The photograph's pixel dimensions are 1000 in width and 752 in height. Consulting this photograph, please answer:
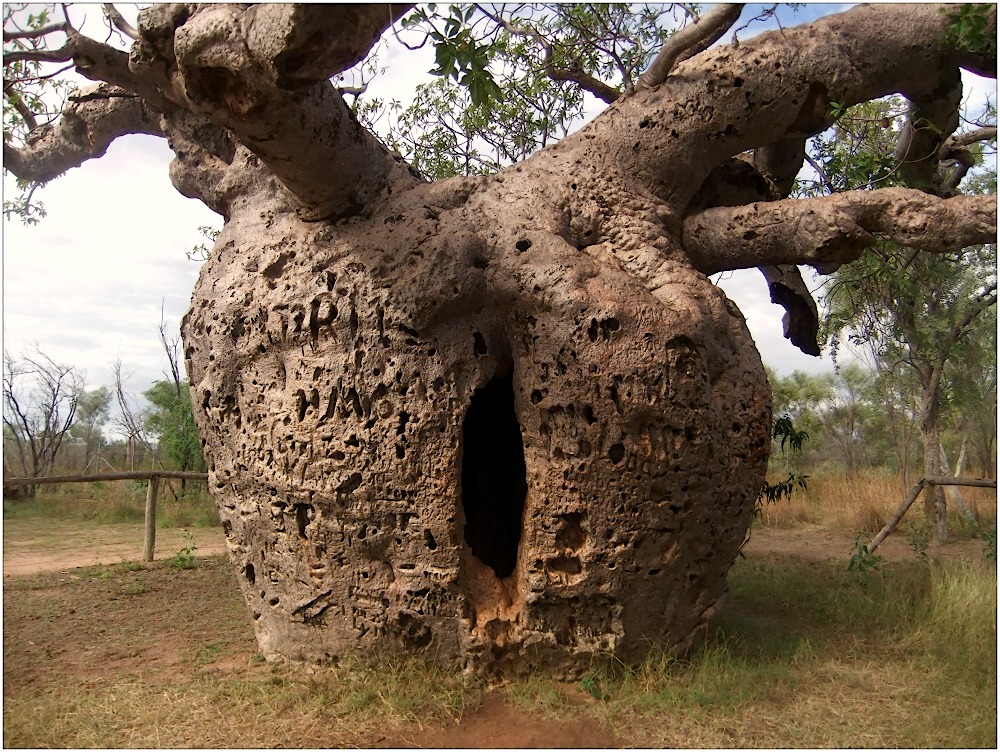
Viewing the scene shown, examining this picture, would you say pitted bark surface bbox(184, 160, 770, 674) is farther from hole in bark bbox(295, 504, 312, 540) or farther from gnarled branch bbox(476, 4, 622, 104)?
gnarled branch bbox(476, 4, 622, 104)

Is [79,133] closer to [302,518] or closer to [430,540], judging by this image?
[302,518]

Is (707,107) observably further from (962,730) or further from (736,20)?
(962,730)

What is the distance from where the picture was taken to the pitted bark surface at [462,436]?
11.6 feet

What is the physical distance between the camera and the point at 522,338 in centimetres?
372

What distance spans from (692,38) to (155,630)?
15.4 feet

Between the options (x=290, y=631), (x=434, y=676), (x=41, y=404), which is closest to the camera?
(x=434, y=676)

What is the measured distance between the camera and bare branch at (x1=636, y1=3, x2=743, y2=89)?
368cm

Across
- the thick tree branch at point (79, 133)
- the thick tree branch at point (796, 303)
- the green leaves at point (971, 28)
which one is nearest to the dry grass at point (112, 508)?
the thick tree branch at point (79, 133)

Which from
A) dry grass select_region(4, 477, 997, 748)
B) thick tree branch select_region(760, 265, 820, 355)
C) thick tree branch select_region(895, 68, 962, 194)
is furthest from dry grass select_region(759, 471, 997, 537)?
thick tree branch select_region(895, 68, 962, 194)

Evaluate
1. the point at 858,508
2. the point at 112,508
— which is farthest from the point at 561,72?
the point at 112,508

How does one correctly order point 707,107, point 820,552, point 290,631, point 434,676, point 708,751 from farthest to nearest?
point 820,552, point 707,107, point 290,631, point 434,676, point 708,751

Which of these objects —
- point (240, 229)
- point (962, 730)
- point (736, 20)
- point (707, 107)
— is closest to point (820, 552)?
point (962, 730)

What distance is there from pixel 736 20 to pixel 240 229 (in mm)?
2972

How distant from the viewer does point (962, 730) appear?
3125 mm
